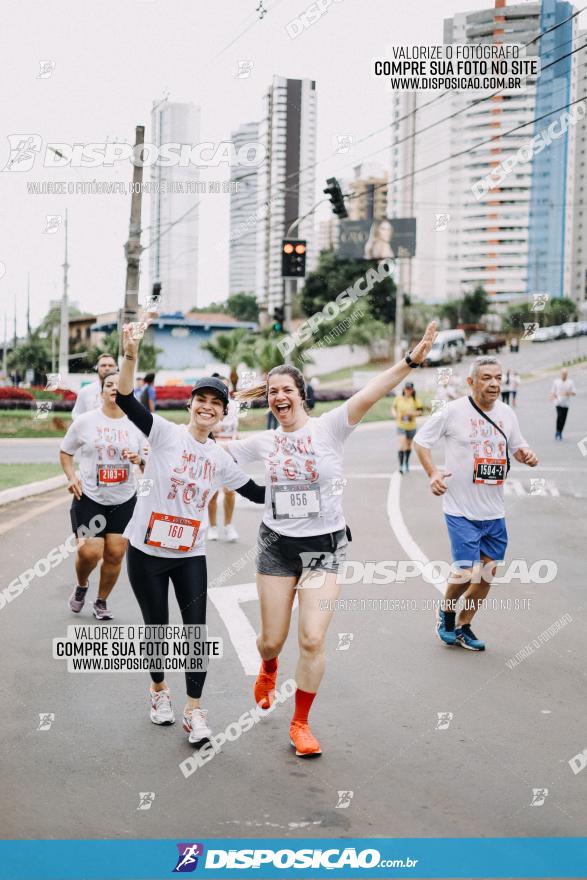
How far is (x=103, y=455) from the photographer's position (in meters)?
7.28

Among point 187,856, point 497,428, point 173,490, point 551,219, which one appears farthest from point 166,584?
point 551,219

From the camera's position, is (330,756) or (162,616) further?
(162,616)

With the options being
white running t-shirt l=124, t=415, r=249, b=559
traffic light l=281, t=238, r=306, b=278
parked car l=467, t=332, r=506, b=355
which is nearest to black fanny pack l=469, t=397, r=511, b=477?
white running t-shirt l=124, t=415, r=249, b=559

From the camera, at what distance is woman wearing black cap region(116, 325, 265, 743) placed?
509 cm

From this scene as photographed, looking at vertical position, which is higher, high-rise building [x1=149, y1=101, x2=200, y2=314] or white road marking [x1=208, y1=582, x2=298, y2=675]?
high-rise building [x1=149, y1=101, x2=200, y2=314]

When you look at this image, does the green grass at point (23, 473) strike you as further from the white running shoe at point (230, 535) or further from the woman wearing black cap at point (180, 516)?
the woman wearing black cap at point (180, 516)

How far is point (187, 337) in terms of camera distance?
52.2 meters

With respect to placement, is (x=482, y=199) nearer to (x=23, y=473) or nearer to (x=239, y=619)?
(x=23, y=473)

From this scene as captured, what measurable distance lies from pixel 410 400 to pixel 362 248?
98.6 feet

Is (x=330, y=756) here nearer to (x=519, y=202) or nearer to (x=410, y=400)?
(x=410, y=400)

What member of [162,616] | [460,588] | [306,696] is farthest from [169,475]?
[460,588]

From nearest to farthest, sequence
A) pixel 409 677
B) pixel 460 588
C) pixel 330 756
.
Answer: pixel 330 756 < pixel 409 677 < pixel 460 588

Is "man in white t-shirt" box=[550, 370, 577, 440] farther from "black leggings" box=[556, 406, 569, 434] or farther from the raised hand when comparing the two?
the raised hand

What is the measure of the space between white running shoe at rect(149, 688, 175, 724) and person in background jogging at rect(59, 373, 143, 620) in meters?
2.16
